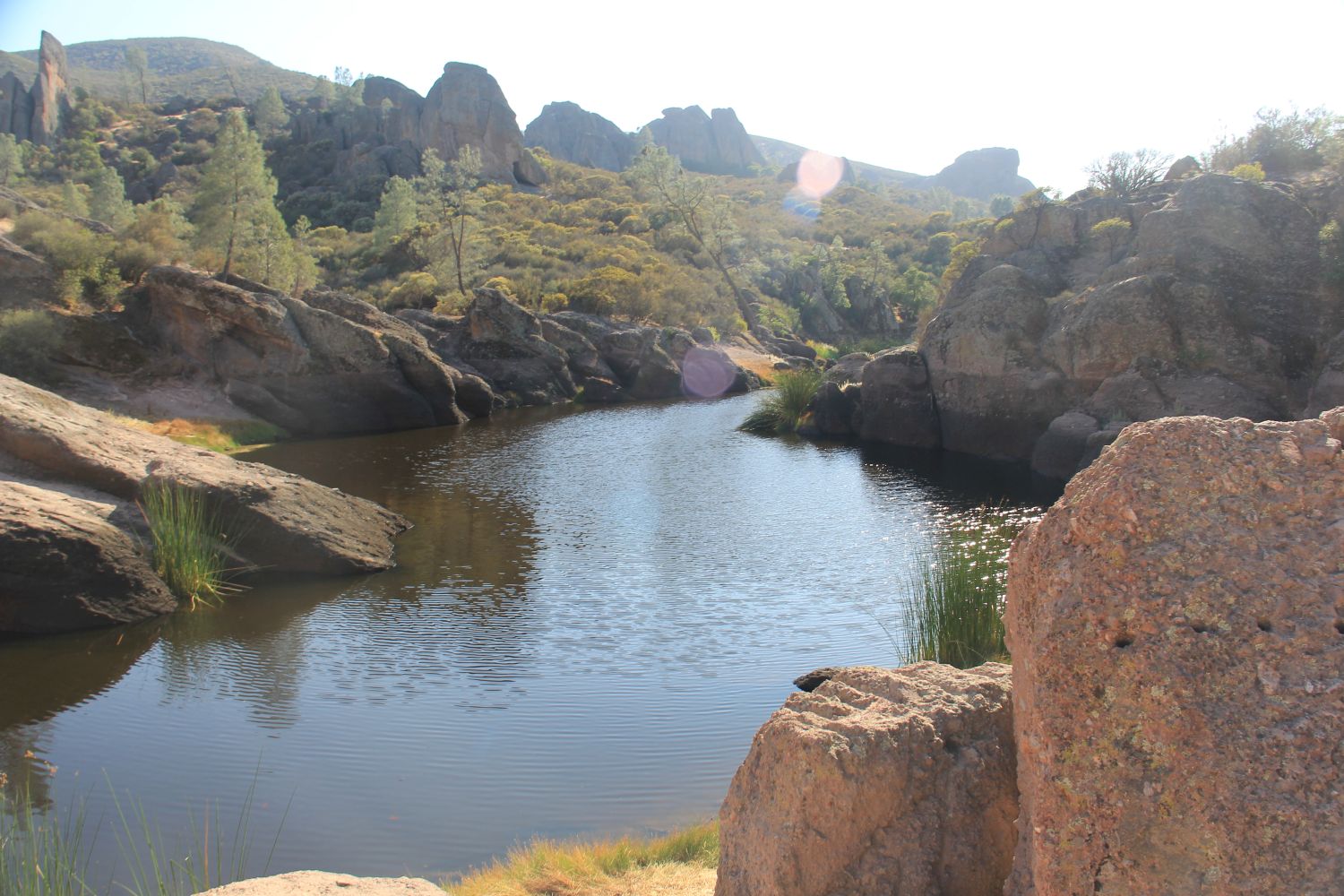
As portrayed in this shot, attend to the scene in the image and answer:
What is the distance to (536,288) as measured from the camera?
2015 inches

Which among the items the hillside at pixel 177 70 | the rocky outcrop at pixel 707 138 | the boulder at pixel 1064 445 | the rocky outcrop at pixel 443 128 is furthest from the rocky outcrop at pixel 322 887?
the rocky outcrop at pixel 707 138

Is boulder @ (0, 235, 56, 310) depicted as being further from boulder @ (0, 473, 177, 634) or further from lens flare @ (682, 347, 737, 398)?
lens flare @ (682, 347, 737, 398)

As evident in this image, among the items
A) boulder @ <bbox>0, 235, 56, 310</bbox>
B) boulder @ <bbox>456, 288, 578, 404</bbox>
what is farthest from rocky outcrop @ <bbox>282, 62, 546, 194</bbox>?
boulder @ <bbox>0, 235, 56, 310</bbox>

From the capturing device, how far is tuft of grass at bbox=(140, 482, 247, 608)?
11.3 metres

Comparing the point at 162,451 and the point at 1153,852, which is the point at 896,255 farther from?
the point at 1153,852

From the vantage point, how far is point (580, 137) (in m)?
148

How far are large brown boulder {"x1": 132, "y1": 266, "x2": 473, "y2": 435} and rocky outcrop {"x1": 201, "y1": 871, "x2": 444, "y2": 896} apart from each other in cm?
2552

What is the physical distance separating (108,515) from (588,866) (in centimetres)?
869

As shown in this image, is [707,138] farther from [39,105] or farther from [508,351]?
[508,351]

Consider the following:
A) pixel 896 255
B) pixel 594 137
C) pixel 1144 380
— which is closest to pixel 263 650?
pixel 1144 380

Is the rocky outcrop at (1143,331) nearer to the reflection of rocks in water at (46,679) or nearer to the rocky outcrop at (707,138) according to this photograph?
the reflection of rocks in water at (46,679)

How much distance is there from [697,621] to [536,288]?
4216 centimetres

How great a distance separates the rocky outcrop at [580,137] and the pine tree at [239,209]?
106849mm

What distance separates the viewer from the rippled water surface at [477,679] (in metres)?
6.63
